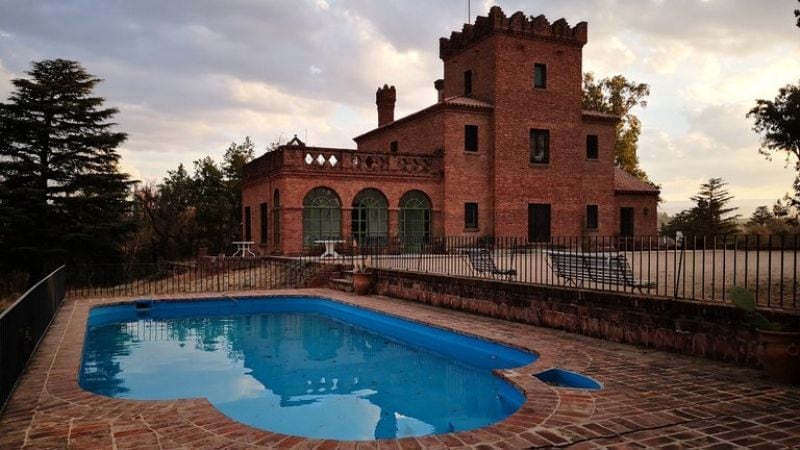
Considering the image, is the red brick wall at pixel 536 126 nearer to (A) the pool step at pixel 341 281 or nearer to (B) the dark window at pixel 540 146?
(B) the dark window at pixel 540 146

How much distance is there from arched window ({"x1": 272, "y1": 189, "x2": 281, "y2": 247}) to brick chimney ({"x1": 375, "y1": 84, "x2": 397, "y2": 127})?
10722 mm

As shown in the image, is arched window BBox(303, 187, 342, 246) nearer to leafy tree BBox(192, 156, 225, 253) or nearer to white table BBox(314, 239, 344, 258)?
white table BBox(314, 239, 344, 258)

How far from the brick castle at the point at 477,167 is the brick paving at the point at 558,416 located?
16875 millimetres

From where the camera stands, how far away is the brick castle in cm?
2358

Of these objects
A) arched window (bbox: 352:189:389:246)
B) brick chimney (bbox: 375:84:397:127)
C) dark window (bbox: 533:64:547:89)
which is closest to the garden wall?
arched window (bbox: 352:189:389:246)

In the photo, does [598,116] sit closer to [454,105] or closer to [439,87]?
[454,105]

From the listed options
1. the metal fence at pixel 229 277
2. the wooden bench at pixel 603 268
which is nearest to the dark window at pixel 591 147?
the metal fence at pixel 229 277

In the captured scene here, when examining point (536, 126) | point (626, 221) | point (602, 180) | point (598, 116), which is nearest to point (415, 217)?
point (536, 126)

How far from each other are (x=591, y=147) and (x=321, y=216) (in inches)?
557

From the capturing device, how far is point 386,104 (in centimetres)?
3278

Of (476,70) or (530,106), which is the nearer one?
(530,106)

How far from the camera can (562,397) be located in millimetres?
5348

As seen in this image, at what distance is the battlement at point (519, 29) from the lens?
25.1 metres

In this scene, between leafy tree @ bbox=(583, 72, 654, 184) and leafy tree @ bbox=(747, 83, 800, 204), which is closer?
leafy tree @ bbox=(747, 83, 800, 204)
